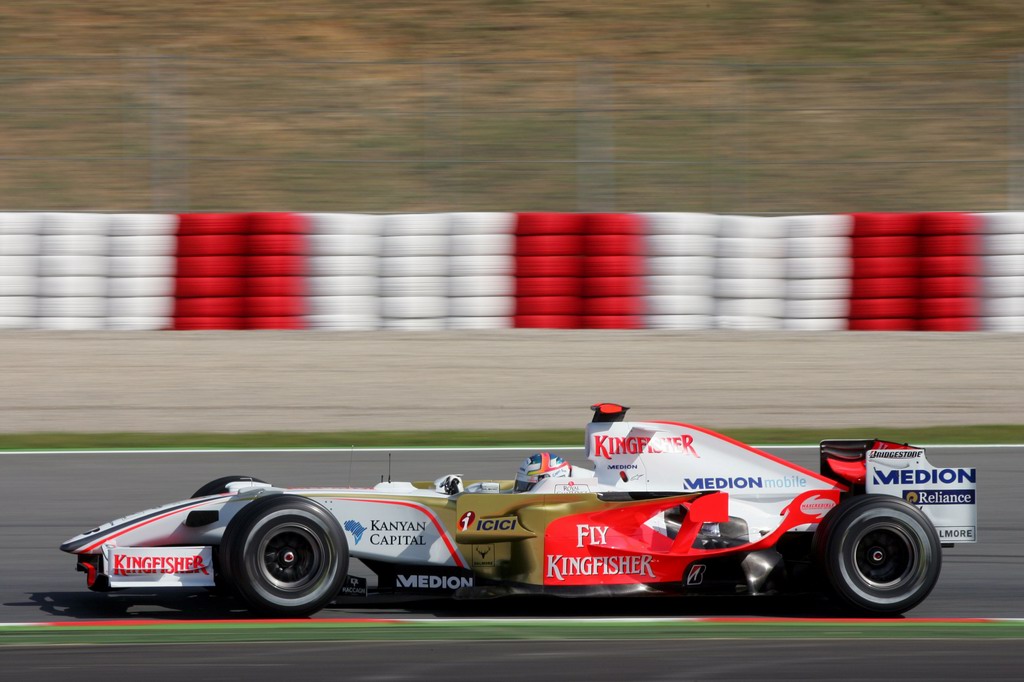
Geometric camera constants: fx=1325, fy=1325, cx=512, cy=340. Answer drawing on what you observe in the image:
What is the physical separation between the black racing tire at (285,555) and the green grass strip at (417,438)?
4374 millimetres

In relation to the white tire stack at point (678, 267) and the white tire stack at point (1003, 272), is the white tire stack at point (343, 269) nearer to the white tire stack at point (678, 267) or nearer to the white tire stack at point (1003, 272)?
the white tire stack at point (678, 267)

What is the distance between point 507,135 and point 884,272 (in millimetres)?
4853

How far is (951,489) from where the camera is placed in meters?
5.61

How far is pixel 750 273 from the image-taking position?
12.4 meters

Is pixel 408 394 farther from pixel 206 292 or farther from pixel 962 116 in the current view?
pixel 962 116

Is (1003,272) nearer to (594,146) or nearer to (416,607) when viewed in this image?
(594,146)

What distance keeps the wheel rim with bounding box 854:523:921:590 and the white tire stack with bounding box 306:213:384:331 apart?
7401 mm

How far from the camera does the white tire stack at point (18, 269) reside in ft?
39.3

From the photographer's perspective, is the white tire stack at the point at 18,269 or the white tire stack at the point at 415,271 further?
the white tire stack at the point at 415,271

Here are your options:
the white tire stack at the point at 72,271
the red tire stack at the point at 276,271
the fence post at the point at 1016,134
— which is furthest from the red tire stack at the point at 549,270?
the fence post at the point at 1016,134

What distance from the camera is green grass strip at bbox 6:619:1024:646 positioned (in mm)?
5199

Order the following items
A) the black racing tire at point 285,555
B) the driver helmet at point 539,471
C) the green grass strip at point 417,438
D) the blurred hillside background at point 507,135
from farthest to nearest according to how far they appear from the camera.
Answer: the blurred hillside background at point 507,135 < the green grass strip at point 417,438 < the driver helmet at point 539,471 < the black racing tire at point 285,555

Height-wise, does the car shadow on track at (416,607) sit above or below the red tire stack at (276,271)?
below

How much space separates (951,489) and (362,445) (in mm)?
5061
